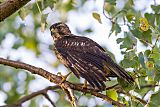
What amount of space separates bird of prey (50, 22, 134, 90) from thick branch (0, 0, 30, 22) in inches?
12.6

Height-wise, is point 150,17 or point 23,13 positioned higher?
point 23,13

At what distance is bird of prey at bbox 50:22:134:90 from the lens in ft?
7.54

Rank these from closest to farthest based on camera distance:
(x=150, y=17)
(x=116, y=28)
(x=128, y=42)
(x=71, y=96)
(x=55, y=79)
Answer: (x=71, y=96), (x=55, y=79), (x=128, y=42), (x=150, y=17), (x=116, y=28)

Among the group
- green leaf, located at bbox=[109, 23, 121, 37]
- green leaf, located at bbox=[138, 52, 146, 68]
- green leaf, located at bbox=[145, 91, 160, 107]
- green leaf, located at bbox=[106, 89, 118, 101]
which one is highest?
green leaf, located at bbox=[109, 23, 121, 37]

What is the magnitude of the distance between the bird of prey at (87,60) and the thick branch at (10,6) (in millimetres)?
320

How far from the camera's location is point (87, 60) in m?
2.52

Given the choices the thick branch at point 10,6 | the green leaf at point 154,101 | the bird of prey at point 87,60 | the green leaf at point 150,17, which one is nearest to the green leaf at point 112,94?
the bird of prey at point 87,60

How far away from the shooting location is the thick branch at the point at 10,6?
2.40m

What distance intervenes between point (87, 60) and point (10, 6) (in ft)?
1.26

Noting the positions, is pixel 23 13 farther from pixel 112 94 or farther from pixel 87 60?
pixel 112 94

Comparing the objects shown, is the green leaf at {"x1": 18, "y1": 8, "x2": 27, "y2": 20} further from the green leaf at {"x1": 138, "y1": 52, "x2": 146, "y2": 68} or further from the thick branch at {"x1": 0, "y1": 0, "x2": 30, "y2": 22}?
the green leaf at {"x1": 138, "y1": 52, "x2": 146, "y2": 68}

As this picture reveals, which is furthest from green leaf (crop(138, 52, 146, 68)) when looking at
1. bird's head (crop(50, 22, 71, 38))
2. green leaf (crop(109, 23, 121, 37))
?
bird's head (crop(50, 22, 71, 38))

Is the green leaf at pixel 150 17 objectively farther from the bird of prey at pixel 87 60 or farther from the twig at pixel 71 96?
the twig at pixel 71 96

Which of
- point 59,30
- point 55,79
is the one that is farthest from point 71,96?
point 59,30
